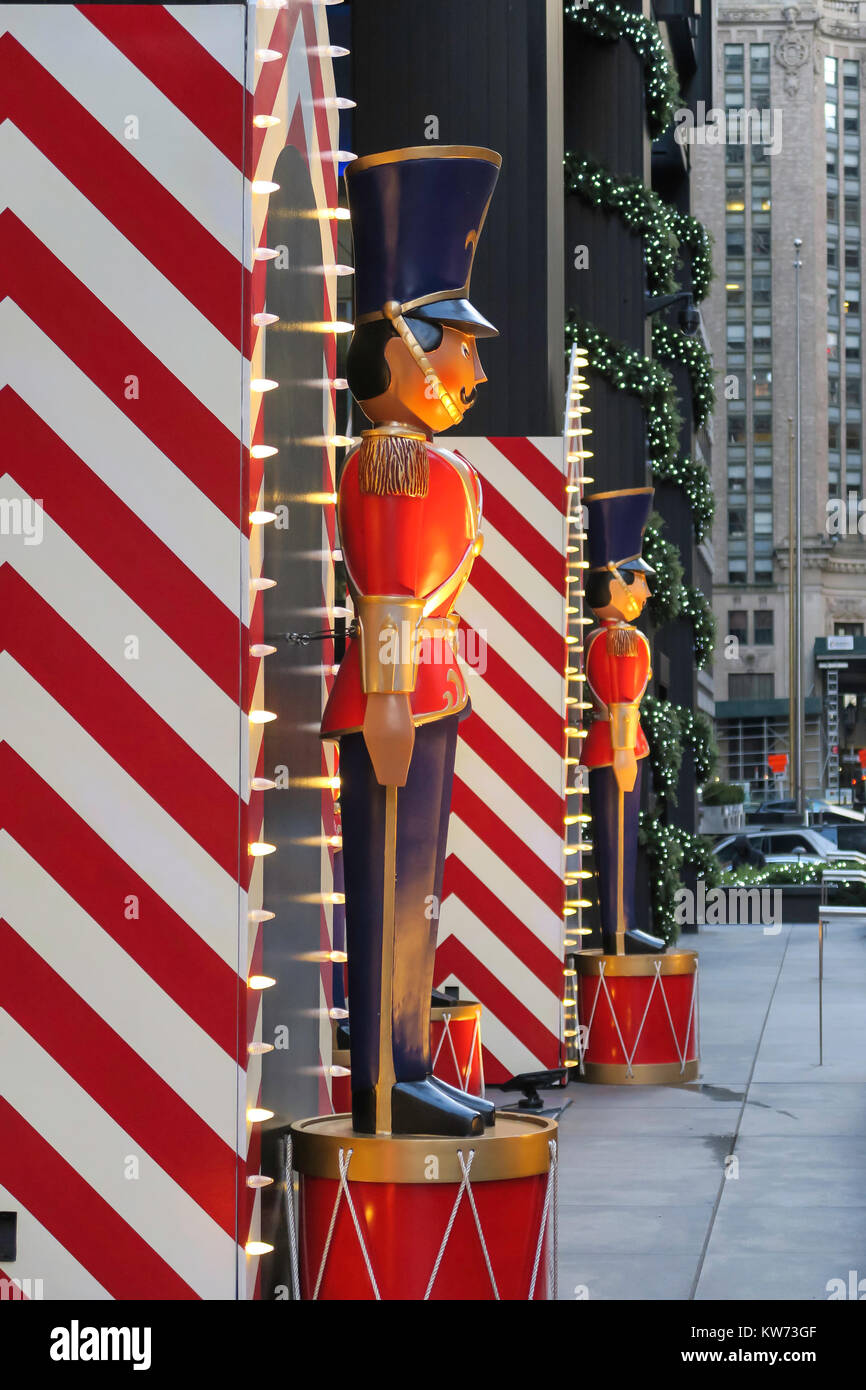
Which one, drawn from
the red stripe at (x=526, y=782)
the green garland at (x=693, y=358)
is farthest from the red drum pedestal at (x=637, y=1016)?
the green garland at (x=693, y=358)

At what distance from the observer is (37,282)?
4.36m

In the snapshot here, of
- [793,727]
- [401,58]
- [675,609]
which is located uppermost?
[401,58]

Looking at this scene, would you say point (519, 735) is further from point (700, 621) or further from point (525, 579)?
point (700, 621)

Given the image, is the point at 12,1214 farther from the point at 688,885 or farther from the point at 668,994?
the point at 688,885

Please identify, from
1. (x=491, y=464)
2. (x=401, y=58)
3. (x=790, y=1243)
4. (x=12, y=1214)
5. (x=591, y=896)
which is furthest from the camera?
(x=591, y=896)

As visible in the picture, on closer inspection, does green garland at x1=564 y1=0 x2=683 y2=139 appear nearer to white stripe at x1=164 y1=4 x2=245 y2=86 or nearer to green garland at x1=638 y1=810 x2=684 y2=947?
green garland at x1=638 y1=810 x2=684 y2=947

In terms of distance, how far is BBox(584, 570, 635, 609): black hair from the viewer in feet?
34.7

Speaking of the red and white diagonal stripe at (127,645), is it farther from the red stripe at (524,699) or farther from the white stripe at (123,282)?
the red stripe at (524,699)

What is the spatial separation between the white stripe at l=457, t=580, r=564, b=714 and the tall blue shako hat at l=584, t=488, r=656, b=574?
A: 0.87 meters

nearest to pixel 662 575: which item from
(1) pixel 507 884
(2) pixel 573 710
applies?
(2) pixel 573 710

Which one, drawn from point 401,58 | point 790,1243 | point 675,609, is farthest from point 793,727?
point 790,1243

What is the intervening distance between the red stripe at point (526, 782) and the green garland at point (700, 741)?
9.37 meters

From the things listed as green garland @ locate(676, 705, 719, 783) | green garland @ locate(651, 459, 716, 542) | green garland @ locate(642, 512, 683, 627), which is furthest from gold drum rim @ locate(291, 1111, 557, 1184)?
green garland @ locate(651, 459, 716, 542)
